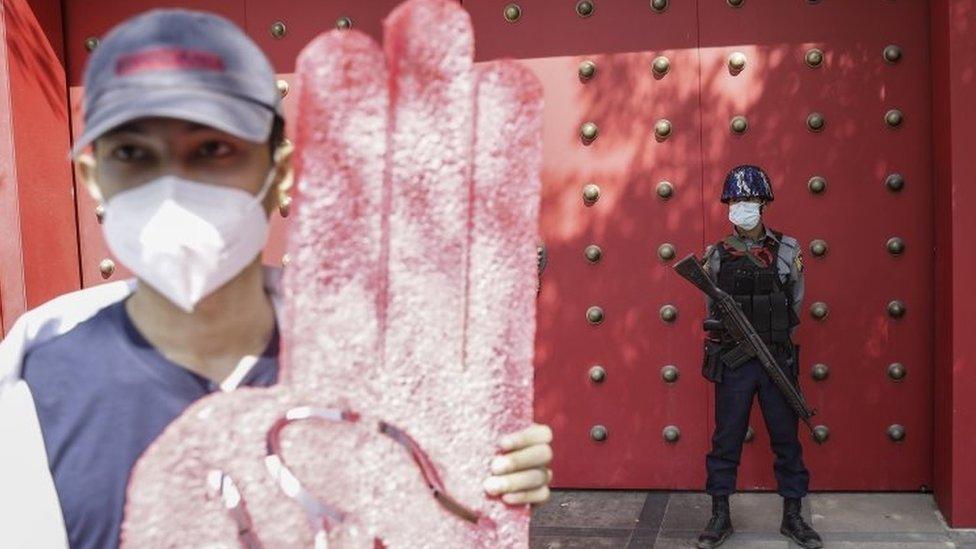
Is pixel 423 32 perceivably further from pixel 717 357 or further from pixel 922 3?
pixel 922 3

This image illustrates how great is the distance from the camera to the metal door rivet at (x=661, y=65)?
17.7ft

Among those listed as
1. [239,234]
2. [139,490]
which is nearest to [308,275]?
[239,234]

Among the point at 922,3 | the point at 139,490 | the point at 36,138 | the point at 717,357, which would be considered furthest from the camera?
the point at 36,138

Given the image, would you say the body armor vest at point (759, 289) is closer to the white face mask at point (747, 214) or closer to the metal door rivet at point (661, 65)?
the white face mask at point (747, 214)

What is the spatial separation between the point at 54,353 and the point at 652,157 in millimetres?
4199

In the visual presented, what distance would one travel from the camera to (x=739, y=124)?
5348 mm

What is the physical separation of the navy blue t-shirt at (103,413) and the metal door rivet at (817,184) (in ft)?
13.9

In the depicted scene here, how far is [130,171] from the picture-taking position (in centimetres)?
159

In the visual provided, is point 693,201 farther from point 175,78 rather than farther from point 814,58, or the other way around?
point 175,78

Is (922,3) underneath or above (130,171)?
above

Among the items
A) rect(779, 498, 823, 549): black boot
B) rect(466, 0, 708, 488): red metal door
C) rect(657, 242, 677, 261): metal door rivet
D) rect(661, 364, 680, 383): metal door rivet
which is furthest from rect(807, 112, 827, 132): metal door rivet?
rect(779, 498, 823, 549): black boot

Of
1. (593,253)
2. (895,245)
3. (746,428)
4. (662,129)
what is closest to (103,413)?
(746,428)

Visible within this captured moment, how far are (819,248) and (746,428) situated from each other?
1106mm

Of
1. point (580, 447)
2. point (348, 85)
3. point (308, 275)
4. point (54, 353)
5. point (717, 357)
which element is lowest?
point (580, 447)
